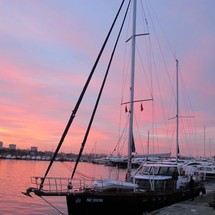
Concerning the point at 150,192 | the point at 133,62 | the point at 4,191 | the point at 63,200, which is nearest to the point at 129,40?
the point at 133,62

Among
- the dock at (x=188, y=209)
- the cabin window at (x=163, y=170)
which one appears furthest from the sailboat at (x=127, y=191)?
→ the dock at (x=188, y=209)

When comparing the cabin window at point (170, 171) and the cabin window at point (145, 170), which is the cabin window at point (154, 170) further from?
the cabin window at point (170, 171)

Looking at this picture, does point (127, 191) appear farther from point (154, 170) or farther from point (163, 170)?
point (163, 170)

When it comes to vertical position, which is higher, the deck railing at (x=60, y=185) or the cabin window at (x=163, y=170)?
the cabin window at (x=163, y=170)

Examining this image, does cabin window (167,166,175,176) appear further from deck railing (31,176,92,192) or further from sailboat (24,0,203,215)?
deck railing (31,176,92,192)

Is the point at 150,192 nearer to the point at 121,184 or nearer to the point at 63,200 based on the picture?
the point at 121,184

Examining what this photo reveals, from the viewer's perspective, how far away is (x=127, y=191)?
72.3 ft

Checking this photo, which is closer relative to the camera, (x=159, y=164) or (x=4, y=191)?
(x=159, y=164)

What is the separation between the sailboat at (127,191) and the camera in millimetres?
19938

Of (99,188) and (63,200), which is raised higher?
(99,188)

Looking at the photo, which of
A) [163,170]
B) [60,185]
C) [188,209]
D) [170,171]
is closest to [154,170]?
[163,170]

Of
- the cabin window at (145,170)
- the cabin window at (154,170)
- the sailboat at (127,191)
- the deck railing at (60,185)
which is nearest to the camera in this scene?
the deck railing at (60,185)

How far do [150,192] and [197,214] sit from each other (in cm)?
373

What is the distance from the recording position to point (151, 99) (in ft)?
89.2
